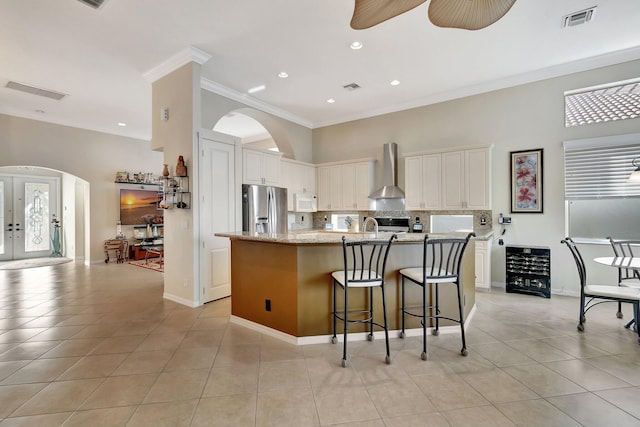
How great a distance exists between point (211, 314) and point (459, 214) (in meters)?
4.44

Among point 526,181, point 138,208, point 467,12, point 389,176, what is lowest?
point 138,208

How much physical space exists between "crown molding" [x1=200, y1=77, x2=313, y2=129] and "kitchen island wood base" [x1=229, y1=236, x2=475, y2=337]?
9.50ft

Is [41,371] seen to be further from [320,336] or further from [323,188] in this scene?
[323,188]

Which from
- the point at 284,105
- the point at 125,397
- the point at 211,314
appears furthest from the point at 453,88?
the point at 125,397

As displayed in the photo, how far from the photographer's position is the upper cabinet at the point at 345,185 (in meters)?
6.23

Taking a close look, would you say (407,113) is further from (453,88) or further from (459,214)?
(459,214)

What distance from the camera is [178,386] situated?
223 cm

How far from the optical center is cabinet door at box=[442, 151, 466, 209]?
5.12m

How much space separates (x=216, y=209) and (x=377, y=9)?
3.31m

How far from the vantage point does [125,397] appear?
2104 mm

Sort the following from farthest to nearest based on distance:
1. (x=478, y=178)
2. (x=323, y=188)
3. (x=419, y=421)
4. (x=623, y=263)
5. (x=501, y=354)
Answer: (x=323, y=188), (x=478, y=178), (x=623, y=263), (x=501, y=354), (x=419, y=421)

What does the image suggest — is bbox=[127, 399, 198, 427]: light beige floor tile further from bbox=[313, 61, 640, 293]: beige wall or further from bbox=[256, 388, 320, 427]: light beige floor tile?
bbox=[313, 61, 640, 293]: beige wall

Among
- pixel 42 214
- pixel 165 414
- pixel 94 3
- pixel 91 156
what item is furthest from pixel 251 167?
pixel 42 214

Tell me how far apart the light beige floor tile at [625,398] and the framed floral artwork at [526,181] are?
316 centimetres
